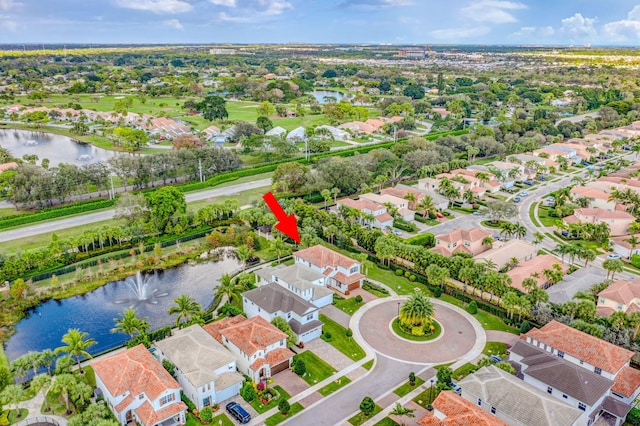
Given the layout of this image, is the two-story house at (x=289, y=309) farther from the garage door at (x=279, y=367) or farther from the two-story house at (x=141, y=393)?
the two-story house at (x=141, y=393)

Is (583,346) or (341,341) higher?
(583,346)

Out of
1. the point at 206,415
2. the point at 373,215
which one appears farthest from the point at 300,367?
the point at 373,215

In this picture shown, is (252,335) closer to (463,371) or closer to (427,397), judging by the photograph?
(427,397)

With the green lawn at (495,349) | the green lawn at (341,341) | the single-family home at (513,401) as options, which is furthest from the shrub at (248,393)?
the green lawn at (495,349)

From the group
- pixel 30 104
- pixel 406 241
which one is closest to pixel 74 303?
pixel 406 241

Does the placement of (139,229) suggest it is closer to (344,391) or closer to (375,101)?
(344,391)

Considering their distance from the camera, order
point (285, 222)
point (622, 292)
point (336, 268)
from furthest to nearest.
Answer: point (285, 222)
point (336, 268)
point (622, 292)

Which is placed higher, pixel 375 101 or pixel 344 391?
pixel 375 101

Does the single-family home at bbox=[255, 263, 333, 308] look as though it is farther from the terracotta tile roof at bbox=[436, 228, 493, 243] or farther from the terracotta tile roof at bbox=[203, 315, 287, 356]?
the terracotta tile roof at bbox=[436, 228, 493, 243]
